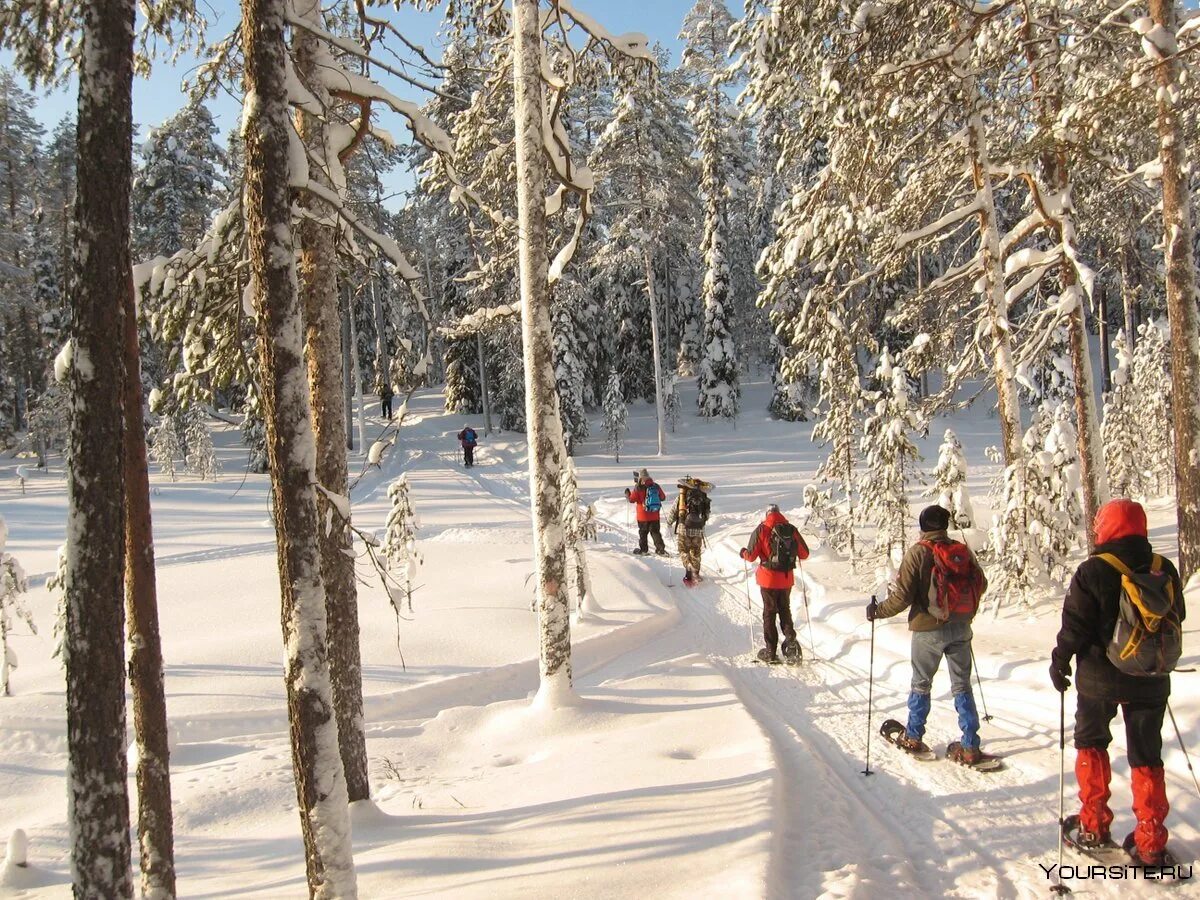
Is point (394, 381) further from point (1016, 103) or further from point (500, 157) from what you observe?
point (1016, 103)

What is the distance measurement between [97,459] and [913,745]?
5.66m

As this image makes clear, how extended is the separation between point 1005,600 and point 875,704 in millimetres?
4464

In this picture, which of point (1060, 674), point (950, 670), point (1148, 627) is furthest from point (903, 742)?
point (1148, 627)

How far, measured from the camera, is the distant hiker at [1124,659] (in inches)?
153

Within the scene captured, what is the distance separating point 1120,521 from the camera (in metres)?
4.03

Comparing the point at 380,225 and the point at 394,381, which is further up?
the point at 380,225

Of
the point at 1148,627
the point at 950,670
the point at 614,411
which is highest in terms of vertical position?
the point at 614,411

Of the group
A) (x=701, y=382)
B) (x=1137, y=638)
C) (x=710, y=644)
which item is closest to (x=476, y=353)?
(x=701, y=382)

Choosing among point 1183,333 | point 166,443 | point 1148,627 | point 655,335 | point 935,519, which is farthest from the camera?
point 655,335

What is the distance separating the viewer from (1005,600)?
10.4 metres

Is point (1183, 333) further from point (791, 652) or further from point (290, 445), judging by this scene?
point (290, 445)

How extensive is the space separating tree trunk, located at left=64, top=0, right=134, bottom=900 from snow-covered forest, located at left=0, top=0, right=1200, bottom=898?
0.05 feet

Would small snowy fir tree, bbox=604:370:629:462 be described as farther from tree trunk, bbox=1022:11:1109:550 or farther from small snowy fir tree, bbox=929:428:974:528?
tree trunk, bbox=1022:11:1109:550

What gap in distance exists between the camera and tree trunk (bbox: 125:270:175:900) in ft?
13.5
